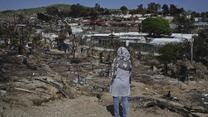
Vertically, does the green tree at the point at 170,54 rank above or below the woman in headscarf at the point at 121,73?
below

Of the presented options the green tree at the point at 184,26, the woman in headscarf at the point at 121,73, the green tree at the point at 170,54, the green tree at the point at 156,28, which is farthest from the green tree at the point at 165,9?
the woman in headscarf at the point at 121,73

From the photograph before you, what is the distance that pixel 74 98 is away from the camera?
961cm

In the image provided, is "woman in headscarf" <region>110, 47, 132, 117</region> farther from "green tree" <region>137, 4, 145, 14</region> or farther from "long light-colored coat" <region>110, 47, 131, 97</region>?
"green tree" <region>137, 4, 145, 14</region>

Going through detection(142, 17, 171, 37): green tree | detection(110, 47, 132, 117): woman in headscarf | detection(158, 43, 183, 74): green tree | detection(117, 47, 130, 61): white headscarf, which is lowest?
Answer: detection(142, 17, 171, 37): green tree

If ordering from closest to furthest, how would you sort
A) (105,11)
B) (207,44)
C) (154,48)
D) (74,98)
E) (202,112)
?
(202,112)
(74,98)
(207,44)
(154,48)
(105,11)

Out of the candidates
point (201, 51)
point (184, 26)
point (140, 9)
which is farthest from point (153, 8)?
point (201, 51)

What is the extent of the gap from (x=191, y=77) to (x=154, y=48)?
55.1ft

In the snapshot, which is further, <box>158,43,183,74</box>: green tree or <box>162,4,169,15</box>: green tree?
<box>162,4,169,15</box>: green tree

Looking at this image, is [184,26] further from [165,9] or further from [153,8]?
[153,8]

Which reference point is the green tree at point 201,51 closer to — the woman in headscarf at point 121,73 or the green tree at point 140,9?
the woman in headscarf at point 121,73

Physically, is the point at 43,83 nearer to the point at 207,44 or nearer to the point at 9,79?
the point at 9,79

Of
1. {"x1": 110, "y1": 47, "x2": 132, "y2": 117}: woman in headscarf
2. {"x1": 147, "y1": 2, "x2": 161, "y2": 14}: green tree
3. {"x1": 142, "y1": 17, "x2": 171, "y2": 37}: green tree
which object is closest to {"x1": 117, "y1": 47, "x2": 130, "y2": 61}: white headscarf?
{"x1": 110, "y1": 47, "x2": 132, "y2": 117}: woman in headscarf

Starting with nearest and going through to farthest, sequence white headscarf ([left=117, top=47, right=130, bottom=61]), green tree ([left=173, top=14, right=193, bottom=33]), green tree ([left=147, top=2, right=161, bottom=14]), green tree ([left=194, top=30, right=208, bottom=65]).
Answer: white headscarf ([left=117, top=47, right=130, bottom=61]) → green tree ([left=194, top=30, right=208, bottom=65]) → green tree ([left=173, top=14, right=193, bottom=33]) → green tree ([left=147, top=2, right=161, bottom=14])

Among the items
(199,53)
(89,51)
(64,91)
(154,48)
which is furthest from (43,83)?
(154,48)
